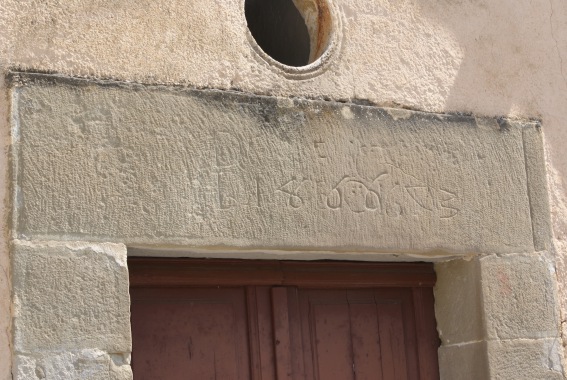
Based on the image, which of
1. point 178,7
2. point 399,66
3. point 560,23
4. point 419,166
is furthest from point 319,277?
point 560,23

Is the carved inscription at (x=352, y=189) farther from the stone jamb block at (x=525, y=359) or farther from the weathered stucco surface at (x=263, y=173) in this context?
the stone jamb block at (x=525, y=359)

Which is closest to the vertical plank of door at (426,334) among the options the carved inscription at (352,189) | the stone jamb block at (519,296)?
the stone jamb block at (519,296)

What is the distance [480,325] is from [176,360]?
3.93 feet

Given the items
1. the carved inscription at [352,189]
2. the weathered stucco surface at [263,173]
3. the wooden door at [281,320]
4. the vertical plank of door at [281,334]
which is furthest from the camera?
the vertical plank of door at [281,334]

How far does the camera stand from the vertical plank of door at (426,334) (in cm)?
449

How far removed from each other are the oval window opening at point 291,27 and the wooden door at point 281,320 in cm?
88

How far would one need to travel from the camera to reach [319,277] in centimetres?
434

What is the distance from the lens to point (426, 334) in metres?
4.52

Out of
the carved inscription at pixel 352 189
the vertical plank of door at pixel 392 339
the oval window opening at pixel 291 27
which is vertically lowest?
the vertical plank of door at pixel 392 339

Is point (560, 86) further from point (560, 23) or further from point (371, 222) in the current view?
point (371, 222)

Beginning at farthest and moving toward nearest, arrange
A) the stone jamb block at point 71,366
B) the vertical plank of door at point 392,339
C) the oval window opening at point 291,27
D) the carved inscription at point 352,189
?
the vertical plank of door at point 392,339 → the oval window opening at point 291,27 → the carved inscription at point 352,189 → the stone jamb block at point 71,366

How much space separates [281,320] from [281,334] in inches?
2.1

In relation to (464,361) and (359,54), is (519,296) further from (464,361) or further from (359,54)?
(359,54)

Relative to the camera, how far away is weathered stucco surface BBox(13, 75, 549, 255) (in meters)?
3.62
